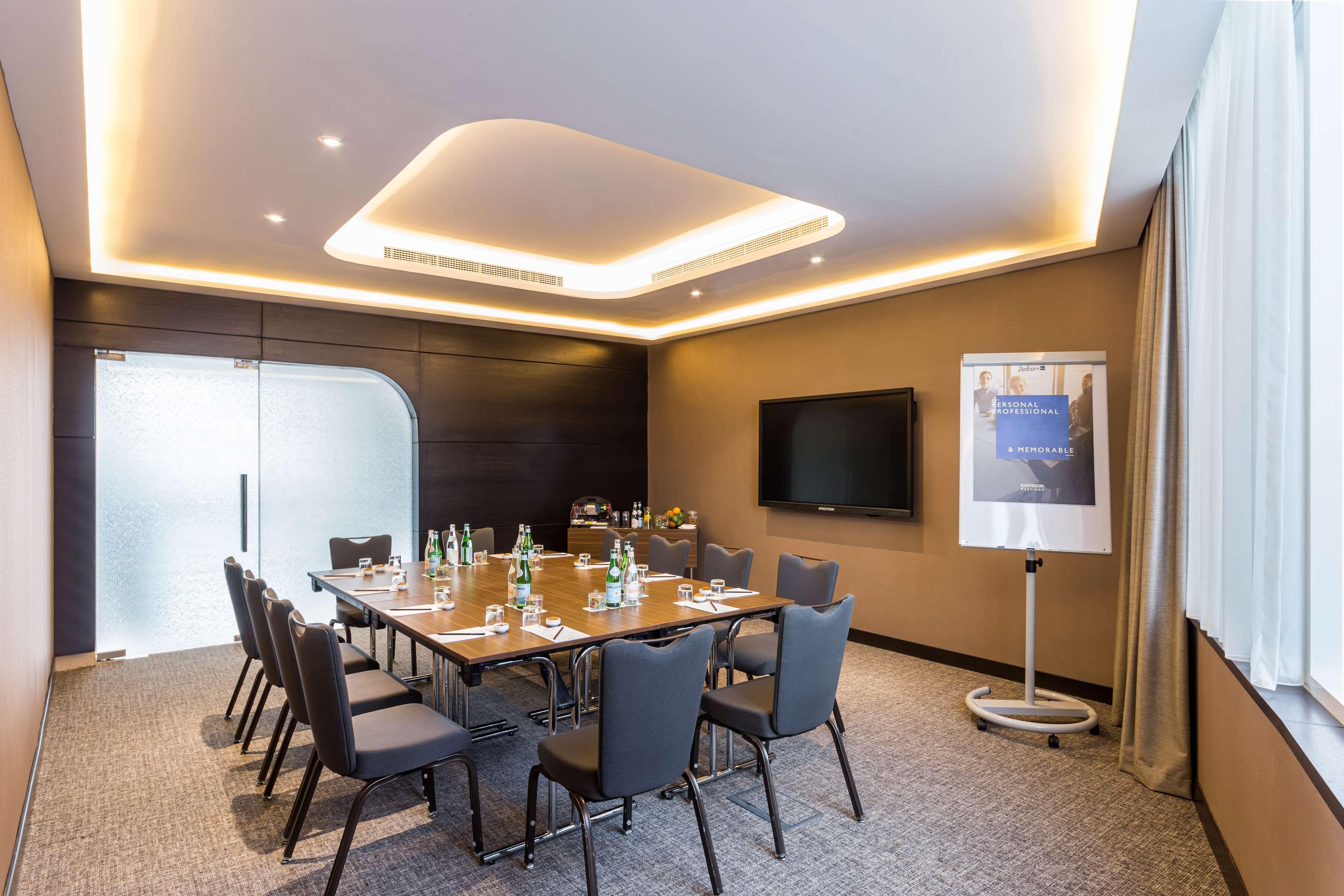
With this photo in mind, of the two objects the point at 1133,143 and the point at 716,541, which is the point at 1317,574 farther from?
the point at 716,541

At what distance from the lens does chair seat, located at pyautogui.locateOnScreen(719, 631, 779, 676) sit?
378 centimetres

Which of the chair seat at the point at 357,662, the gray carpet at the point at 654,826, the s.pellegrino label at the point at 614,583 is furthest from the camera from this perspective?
the chair seat at the point at 357,662

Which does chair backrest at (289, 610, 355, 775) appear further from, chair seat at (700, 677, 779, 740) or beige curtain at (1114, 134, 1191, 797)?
beige curtain at (1114, 134, 1191, 797)

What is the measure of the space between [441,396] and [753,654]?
4338 mm

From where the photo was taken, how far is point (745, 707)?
2961 millimetres

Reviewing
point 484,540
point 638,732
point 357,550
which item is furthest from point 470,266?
point 638,732

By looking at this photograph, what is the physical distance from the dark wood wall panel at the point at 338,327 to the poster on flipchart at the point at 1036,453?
486 cm

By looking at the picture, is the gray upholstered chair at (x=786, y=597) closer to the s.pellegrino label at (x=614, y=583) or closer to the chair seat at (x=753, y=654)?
the chair seat at (x=753, y=654)

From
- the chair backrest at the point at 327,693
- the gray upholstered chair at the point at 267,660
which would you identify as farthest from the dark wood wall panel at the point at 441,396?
the chair backrest at the point at 327,693

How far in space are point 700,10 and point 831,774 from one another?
3285mm

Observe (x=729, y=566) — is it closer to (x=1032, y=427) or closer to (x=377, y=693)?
(x=1032, y=427)

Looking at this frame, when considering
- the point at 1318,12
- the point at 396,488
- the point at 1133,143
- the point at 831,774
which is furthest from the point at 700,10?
the point at 396,488

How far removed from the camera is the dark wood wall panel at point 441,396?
5.30m

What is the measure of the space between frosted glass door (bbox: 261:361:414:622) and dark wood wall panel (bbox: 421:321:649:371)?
67 cm
